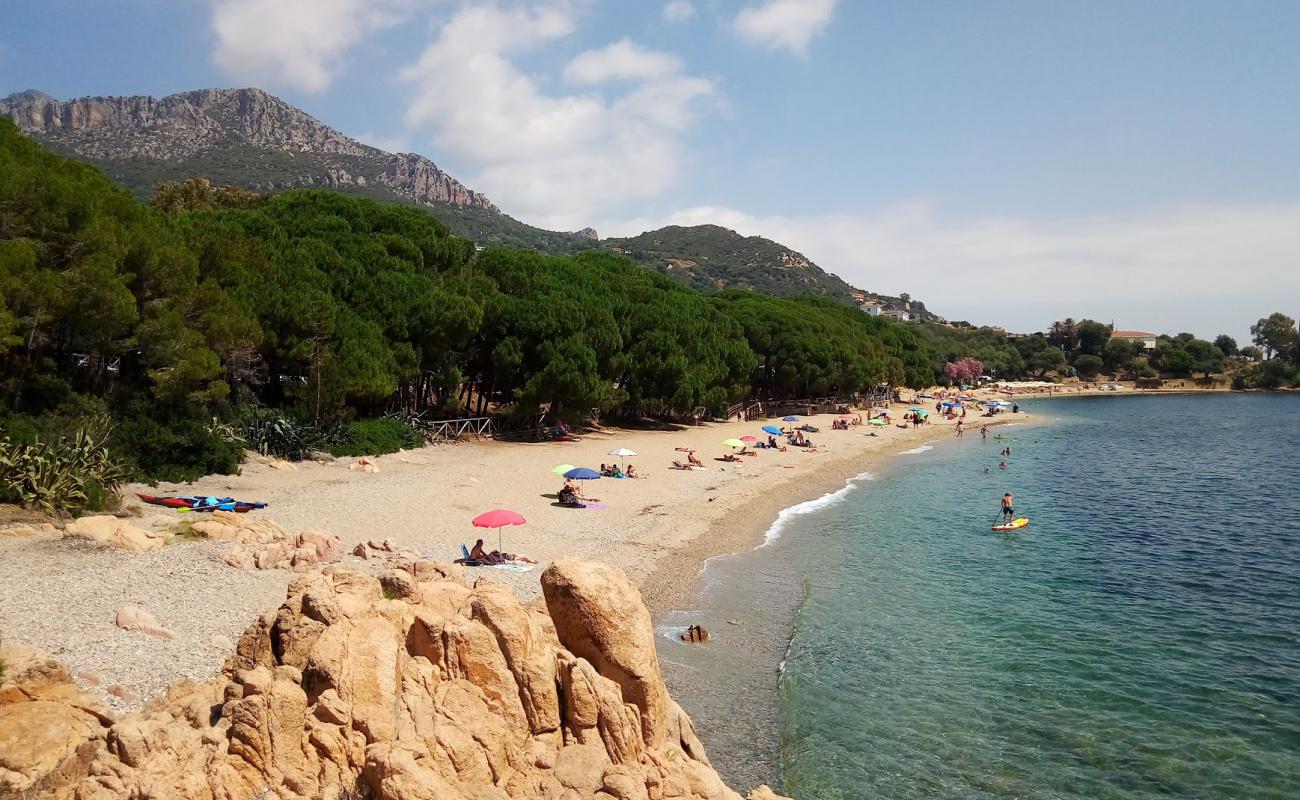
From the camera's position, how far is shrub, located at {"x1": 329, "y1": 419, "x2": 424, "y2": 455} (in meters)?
31.5

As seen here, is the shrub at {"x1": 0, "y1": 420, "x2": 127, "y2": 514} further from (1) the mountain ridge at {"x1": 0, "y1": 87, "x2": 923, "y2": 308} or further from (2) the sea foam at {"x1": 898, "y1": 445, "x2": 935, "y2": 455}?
(1) the mountain ridge at {"x1": 0, "y1": 87, "x2": 923, "y2": 308}

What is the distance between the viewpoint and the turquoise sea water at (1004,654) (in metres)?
12.3

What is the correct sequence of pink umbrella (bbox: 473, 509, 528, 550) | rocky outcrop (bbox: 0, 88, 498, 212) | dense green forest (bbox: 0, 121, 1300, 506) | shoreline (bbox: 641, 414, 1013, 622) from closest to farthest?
shoreline (bbox: 641, 414, 1013, 622) < pink umbrella (bbox: 473, 509, 528, 550) < dense green forest (bbox: 0, 121, 1300, 506) < rocky outcrop (bbox: 0, 88, 498, 212)

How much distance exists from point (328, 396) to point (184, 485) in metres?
8.63

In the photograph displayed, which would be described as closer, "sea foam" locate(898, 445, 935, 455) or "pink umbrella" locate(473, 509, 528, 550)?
"pink umbrella" locate(473, 509, 528, 550)

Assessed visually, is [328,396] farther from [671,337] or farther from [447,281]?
[671,337]

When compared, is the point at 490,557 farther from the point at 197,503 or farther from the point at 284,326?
the point at 284,326

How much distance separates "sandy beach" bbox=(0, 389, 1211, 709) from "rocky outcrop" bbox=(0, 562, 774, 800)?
2450 mm

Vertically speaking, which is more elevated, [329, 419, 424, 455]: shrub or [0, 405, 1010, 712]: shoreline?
[329, 419, 424, 455]: shrub

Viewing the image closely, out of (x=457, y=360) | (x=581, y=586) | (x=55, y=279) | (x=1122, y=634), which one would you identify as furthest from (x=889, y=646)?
(x=457, y=360)

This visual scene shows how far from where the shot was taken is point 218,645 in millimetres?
11805

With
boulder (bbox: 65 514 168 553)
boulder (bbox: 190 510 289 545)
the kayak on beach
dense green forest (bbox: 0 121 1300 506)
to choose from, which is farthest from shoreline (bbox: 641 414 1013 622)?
A: dense green forest (bbox: 0 121 1300 506)

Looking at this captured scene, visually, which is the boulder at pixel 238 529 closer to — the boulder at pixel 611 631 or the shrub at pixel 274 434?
the shrub at pixel 274 434

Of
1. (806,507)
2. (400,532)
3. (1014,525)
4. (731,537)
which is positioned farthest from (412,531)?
(1014,525)
